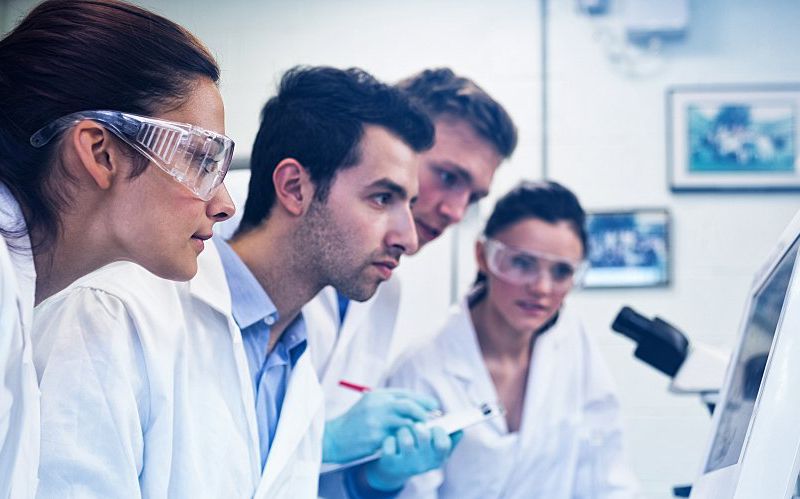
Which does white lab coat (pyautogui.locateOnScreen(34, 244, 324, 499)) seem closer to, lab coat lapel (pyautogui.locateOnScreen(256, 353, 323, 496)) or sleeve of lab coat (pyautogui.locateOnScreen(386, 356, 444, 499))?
lab coat lapel (pyautogui.locateOnScreen(256, 353, 323, 496))

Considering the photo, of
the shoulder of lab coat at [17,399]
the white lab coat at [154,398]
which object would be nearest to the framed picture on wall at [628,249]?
the white lab coat at [154,398]

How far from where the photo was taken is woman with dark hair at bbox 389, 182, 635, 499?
175 cm

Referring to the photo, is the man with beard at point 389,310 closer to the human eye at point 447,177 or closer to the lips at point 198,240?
the human eye at point 447,177

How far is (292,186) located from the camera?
4.25ft

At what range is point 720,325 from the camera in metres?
2.60

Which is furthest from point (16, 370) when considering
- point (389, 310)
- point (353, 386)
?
point (389, 310)

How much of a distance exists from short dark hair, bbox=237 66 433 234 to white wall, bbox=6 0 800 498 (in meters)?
1.23

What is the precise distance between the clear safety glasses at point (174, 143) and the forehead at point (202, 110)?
2 cm

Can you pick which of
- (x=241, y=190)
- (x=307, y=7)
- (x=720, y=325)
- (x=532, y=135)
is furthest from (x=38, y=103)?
(x=720, y=325)

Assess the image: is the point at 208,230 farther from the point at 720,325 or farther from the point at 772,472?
the point at 720,325

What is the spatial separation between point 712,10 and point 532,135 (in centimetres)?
72

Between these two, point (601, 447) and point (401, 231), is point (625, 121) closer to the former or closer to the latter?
point (601, 447)

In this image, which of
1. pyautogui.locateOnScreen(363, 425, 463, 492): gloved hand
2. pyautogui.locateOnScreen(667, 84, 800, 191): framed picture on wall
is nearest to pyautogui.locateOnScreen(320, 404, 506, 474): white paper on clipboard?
pyautogui.locateOnScreen(363, 425, 463, 492): gloved hand

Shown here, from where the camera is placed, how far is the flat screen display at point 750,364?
0.85 metres
